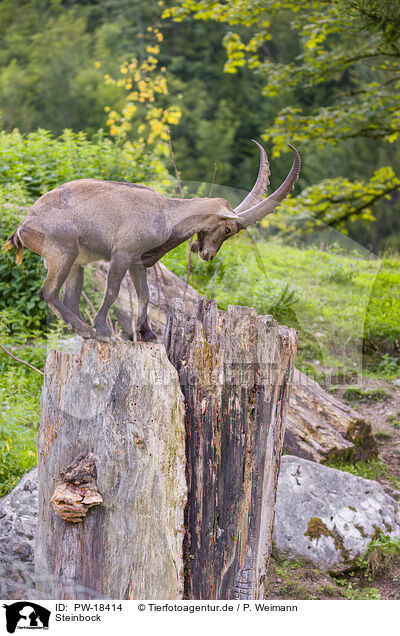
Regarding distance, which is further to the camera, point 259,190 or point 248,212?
Result: point 259,190

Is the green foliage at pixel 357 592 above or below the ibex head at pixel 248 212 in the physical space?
below

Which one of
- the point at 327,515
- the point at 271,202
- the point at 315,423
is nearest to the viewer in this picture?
the point at 271,202

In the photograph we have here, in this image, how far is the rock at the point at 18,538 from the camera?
4.13 m

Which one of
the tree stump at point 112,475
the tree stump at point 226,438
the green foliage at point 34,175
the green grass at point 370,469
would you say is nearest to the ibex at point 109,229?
the tree stump at point 112,475

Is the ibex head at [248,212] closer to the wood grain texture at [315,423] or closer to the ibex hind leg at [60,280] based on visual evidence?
the ibex hind leg at [60,280]

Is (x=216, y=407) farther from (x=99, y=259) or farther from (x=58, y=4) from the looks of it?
(x=58, y=4)

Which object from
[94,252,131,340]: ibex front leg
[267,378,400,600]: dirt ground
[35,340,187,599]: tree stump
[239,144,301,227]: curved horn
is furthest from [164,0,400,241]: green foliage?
[35,340,187,599]: tree stump

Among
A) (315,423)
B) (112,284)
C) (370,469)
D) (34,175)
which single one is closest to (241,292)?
(315,423)

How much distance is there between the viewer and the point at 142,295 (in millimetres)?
3674

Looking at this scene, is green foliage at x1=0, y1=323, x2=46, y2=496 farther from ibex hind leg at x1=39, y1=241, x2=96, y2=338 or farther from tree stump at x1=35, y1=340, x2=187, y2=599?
ibex hind leg at x1=39, y1=241, x2=96, y2=338

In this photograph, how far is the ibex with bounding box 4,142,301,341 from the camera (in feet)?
11.1

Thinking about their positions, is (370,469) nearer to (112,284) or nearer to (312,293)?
(312,293)
